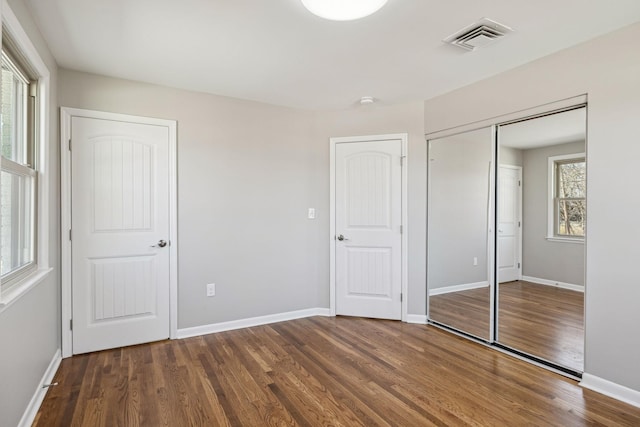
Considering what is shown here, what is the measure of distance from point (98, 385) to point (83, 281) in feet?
3.04

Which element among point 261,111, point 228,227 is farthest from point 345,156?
point 228,227

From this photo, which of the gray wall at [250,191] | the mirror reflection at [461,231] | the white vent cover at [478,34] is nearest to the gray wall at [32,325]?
the gray wall at [250,191]

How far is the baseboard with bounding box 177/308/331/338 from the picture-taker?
3357 mm

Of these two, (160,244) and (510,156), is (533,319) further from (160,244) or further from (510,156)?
(160,244)

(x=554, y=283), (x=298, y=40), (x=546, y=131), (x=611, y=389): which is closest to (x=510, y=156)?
(x=546, y=131)

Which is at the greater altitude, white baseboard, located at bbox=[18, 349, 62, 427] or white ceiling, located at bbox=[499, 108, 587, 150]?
white ceiling, located at bbox=[499, 108, 587, 150]

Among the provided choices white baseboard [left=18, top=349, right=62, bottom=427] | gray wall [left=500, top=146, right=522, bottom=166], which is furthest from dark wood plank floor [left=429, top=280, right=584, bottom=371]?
white baseboard [left=18, top=349, right=62, bottom=427]

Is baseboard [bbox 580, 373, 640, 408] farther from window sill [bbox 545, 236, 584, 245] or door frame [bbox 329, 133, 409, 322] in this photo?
door frame [bbox 329, 133, 409, 322]

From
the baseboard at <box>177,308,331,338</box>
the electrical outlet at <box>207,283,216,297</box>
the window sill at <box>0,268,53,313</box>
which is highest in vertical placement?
the window sill at <box>0,268,53,313</box>

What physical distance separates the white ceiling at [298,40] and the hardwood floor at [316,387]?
233cm

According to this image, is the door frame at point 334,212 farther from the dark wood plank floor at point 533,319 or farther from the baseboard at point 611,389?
the baseboard at point 611,389

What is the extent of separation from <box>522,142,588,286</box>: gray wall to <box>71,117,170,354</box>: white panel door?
3.10 m

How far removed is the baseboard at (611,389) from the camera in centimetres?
216

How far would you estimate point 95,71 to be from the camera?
2904 millimetres
